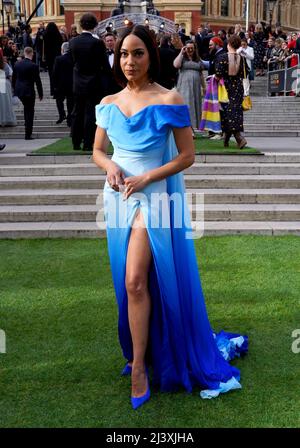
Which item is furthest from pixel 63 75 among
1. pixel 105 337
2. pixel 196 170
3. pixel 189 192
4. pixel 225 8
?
pixel 225 8

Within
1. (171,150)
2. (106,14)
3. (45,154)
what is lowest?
(45,154)

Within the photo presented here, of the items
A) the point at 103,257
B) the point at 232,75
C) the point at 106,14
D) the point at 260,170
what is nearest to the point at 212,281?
the point at 103,257

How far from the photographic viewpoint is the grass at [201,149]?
9.08 meters

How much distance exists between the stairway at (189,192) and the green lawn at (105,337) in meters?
0.47

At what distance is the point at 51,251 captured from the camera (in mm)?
6250

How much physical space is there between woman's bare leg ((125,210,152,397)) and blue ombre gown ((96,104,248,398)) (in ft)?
0.14

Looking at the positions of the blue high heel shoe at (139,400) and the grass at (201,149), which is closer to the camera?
the blue high heel shoe at (139,400)

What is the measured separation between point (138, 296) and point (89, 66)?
6.77 m

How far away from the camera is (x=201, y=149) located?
32.1 ft

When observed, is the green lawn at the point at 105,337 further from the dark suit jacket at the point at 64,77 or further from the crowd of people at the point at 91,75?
the dark suit jacket at the point at 64,77

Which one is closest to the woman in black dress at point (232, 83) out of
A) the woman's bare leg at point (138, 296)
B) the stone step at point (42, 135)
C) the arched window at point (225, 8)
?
the stone step at point (42, 135)

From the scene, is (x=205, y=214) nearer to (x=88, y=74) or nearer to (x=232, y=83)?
(x=232, y=83)
